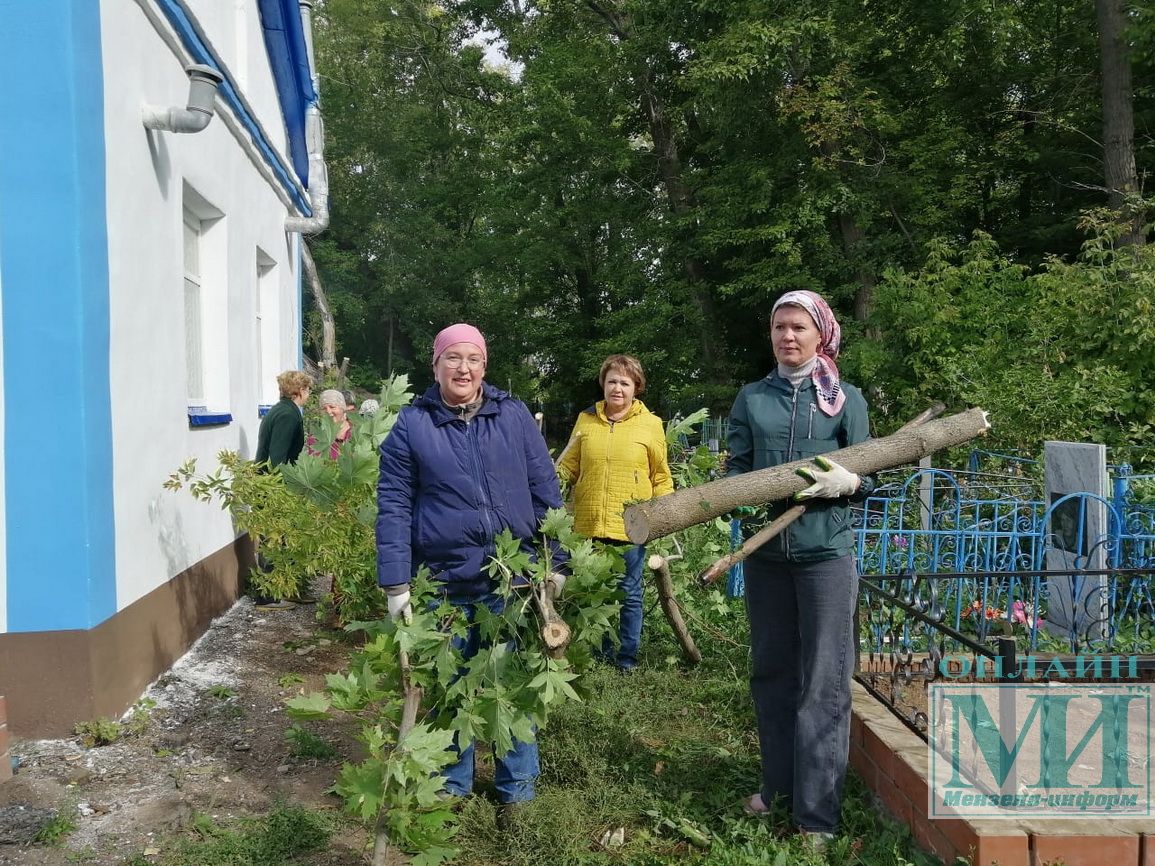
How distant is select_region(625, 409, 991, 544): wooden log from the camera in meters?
2.89

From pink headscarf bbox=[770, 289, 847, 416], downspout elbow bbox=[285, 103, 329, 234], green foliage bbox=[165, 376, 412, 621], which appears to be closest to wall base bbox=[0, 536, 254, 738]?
green foliage bbox=[165, 376, 412, 621]

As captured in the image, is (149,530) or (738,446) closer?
(738,446)

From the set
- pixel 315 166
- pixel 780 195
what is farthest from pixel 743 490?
pixel 780 195

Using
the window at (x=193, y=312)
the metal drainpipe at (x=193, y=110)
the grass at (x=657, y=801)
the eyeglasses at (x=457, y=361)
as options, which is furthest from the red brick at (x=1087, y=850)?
the window at (x=193, y=312)

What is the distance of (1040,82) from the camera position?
14500 millimetres

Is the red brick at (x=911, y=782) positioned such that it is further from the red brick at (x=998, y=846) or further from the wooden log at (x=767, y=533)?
the wooden log at (x=767, y=533)

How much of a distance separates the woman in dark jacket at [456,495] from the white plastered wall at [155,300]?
5.96ft

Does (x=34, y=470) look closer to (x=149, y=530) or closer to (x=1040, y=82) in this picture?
(x=149, y=530)

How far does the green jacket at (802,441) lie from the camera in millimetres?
2877

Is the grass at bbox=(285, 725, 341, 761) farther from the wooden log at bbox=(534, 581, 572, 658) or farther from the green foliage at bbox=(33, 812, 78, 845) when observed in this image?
the wooden log at bbox=(534, 581, 572, 658)

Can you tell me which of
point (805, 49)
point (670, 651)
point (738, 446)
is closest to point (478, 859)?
point (738, 446)

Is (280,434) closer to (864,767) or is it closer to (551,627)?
(551,627)

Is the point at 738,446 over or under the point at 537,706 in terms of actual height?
over

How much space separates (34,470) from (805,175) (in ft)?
47.7
